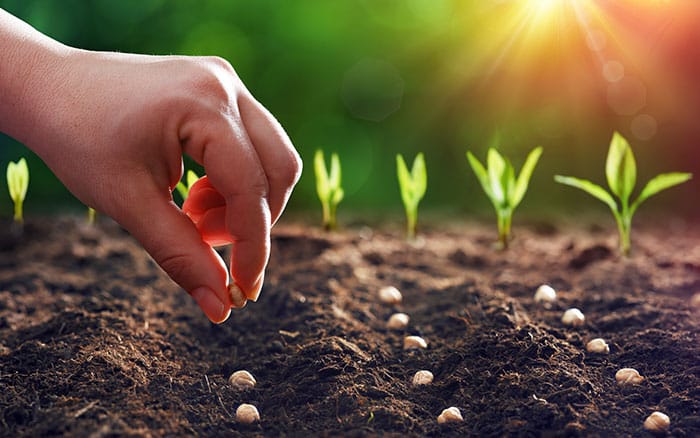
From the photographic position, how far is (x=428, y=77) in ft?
11.4

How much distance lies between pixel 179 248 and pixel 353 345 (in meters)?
0.53

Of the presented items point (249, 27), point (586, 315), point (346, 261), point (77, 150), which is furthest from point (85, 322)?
point (249, 27)

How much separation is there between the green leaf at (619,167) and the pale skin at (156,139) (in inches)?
52.5

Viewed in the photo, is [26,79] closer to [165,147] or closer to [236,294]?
[165,147]

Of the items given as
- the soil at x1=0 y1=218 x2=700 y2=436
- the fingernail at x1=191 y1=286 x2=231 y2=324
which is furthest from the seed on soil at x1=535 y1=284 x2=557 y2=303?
the fingernail at x1=191 y1=286 x2=231 y2=324

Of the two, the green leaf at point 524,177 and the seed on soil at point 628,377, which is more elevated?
the green leaf at point 524,177

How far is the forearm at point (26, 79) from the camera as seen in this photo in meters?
1.21

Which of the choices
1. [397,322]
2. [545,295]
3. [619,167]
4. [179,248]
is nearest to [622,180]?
[619,167]

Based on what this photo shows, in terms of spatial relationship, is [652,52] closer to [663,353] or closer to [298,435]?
[663,353]

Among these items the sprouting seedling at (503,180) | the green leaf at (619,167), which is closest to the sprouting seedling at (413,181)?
the sprouting seedling at (503,180)

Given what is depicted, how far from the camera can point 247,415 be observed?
1304 mm

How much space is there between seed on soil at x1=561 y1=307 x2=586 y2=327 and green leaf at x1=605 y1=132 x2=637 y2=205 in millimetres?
652

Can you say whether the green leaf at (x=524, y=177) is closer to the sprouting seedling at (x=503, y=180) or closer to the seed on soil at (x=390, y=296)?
the sprouting seedling at (x=503, y=180)

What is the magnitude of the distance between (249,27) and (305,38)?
279mm
